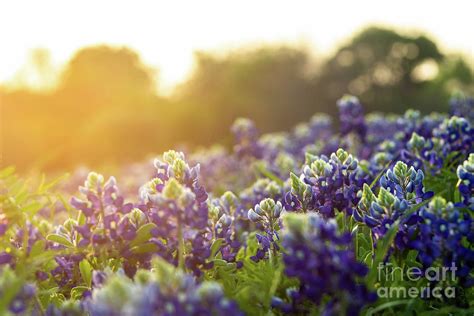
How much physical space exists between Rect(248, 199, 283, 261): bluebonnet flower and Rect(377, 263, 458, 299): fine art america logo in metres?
0.75

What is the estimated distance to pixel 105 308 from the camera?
2.48 metres

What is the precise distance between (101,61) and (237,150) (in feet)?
104

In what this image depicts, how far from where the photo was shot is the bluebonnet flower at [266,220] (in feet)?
13.9

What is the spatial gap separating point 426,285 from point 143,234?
1.58 meters

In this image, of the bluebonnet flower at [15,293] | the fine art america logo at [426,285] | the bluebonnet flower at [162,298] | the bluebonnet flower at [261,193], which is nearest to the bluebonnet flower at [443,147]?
the bluebonnet flower at [261,193]

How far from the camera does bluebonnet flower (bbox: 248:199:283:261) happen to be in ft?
13.9

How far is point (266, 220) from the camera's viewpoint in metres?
→ 4.43

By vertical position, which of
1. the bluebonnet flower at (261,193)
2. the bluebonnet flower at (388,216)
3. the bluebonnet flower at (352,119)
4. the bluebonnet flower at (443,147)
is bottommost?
the bluebonnet flower at (388,216)

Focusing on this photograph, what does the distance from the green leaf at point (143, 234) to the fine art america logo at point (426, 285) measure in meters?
1.26

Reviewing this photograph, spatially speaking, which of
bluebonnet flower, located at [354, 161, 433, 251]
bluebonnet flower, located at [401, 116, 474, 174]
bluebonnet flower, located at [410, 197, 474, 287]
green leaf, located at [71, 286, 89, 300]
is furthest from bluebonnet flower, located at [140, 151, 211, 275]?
bluebonnet flower, located at [401, 116, 474, 174]

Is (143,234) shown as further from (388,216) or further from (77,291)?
(388,216)

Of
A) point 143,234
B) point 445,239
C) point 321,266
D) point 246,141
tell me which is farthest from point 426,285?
point 246,141

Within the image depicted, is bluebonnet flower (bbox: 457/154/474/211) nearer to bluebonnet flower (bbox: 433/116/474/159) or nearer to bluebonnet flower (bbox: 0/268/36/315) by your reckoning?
bluebonnet flower (bbox: 433/116/474/159)

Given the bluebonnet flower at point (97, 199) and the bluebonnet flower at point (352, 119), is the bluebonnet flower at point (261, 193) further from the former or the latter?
the bluebonnet flower at point (352, 119)
